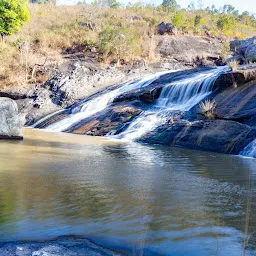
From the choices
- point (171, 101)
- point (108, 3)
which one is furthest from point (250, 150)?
point (108, 3)

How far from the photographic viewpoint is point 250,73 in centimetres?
1614

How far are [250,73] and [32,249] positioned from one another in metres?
14.4

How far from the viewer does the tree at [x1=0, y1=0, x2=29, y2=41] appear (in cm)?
3394

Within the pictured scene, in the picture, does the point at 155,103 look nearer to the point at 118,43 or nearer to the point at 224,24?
the point at 118,43

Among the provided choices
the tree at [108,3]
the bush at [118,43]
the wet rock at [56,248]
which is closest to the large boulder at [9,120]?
the wet rock at [56,248]

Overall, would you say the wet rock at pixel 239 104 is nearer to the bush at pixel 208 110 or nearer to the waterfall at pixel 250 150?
the bush at pixel 208 110

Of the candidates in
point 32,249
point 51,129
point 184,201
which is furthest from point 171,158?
point 51,129

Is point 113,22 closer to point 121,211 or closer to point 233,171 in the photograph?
point 233,171

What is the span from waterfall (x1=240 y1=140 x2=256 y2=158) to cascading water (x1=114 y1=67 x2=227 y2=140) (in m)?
4.85

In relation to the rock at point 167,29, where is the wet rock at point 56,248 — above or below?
below

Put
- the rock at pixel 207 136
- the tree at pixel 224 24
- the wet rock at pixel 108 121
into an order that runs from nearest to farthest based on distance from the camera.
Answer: the rock at pixel 207 136, the wet rock at pixel 108 121, the tree at pixel 224 24

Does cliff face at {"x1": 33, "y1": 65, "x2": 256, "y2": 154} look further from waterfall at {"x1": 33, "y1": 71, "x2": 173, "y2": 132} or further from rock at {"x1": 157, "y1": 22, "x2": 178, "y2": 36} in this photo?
rock at {"x1": 157, "y1": 22, "x2": 178, "y2": 36}

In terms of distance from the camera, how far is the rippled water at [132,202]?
4.22 meters

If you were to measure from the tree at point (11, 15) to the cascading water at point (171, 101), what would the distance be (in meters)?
20.6
